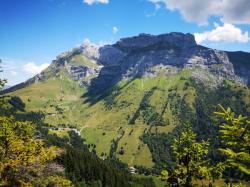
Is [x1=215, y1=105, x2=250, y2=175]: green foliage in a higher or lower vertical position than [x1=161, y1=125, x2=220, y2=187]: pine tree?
higher

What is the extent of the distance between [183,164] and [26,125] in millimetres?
19957

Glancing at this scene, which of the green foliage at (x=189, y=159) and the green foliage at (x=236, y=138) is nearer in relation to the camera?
the green foliage at (x=236, y=138)

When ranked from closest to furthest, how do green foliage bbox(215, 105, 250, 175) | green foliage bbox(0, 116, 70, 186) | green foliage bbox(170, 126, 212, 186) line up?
green foliage bbox(215, 105, 250, 175) < green foliage bbox(0, 116, 70, 186) < green foliage bbox(170, 126, 212, 186)

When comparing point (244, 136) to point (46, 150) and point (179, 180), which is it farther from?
point (46, 150)

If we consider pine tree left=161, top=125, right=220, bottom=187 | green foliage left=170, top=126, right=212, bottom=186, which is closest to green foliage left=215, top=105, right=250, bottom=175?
green foliage left=170, top=126, right=212, bottom=186

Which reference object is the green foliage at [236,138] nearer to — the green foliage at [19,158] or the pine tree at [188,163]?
the pine tree at [188,163]

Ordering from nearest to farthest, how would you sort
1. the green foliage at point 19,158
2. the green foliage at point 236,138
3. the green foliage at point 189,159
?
the green foliage at point 236,138, the green foliage at point 19,158, the green foliage at point 189,159

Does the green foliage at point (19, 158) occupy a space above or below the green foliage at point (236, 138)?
below

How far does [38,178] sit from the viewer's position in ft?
121

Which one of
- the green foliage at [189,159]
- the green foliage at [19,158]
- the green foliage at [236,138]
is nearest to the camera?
the green foliage at [236,138]

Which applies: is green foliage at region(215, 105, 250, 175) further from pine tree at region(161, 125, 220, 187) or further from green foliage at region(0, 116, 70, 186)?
green foliage at region(0, 116, 70, 186)

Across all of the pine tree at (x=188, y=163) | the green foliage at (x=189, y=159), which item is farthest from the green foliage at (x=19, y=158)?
the green foliage at (x=189, y=159)

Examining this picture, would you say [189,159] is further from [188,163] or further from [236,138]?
[236,138]

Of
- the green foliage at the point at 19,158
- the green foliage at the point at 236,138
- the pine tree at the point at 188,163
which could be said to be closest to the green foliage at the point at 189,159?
the pine tree at the point at 188,163
